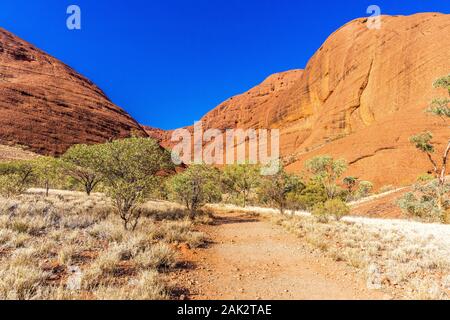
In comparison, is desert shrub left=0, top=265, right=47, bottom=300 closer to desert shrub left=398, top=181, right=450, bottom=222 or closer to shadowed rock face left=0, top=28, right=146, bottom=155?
desert shrub left=398, top=181, right=450, bottom=222

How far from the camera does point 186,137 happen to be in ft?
477

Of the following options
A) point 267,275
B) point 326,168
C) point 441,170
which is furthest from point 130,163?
point 326,168

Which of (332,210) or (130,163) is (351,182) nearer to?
(332,210)

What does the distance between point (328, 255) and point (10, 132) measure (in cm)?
6961

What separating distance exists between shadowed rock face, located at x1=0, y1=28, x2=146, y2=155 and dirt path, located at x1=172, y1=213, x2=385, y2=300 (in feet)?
160

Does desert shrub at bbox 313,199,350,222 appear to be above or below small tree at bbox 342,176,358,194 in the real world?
below

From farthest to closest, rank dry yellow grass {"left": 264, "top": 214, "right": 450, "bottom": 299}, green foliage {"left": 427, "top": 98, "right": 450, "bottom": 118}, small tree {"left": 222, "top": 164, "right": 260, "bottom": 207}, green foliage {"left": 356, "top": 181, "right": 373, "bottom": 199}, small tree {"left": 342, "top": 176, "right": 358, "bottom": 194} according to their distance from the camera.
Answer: small tree {"left": 342, "top": 176, "right": 358, "bottom": 194} → green foliage {"left": 356, "top": 181, "right": 373, "bottom": 199} → small tree {"left": 222, "top": 164, "right": 260, "bottom": 207} → green foliage {"left": 427, "top": 98, "right": 450, "bottom": 118} → dry yellow grass {"left": 264, "top": 214, "right": 450, "bottom": 299}

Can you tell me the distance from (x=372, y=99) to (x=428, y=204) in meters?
46.3

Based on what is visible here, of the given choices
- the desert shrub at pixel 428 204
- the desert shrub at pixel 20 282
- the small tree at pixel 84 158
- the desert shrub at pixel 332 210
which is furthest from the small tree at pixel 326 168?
the desert shrub at pixel 20 282

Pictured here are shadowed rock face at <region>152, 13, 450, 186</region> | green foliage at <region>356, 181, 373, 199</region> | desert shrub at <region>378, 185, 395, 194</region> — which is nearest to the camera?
desert shrub at <region>378, 185, 395, 194</region>

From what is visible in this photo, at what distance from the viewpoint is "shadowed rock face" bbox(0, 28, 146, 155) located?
59469mm

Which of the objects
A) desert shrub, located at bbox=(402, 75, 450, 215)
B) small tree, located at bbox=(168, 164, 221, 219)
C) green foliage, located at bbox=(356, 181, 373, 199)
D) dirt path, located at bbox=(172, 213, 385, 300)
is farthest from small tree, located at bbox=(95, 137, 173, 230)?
green foliage, located at bbox=(356, 181, 373, 199)
